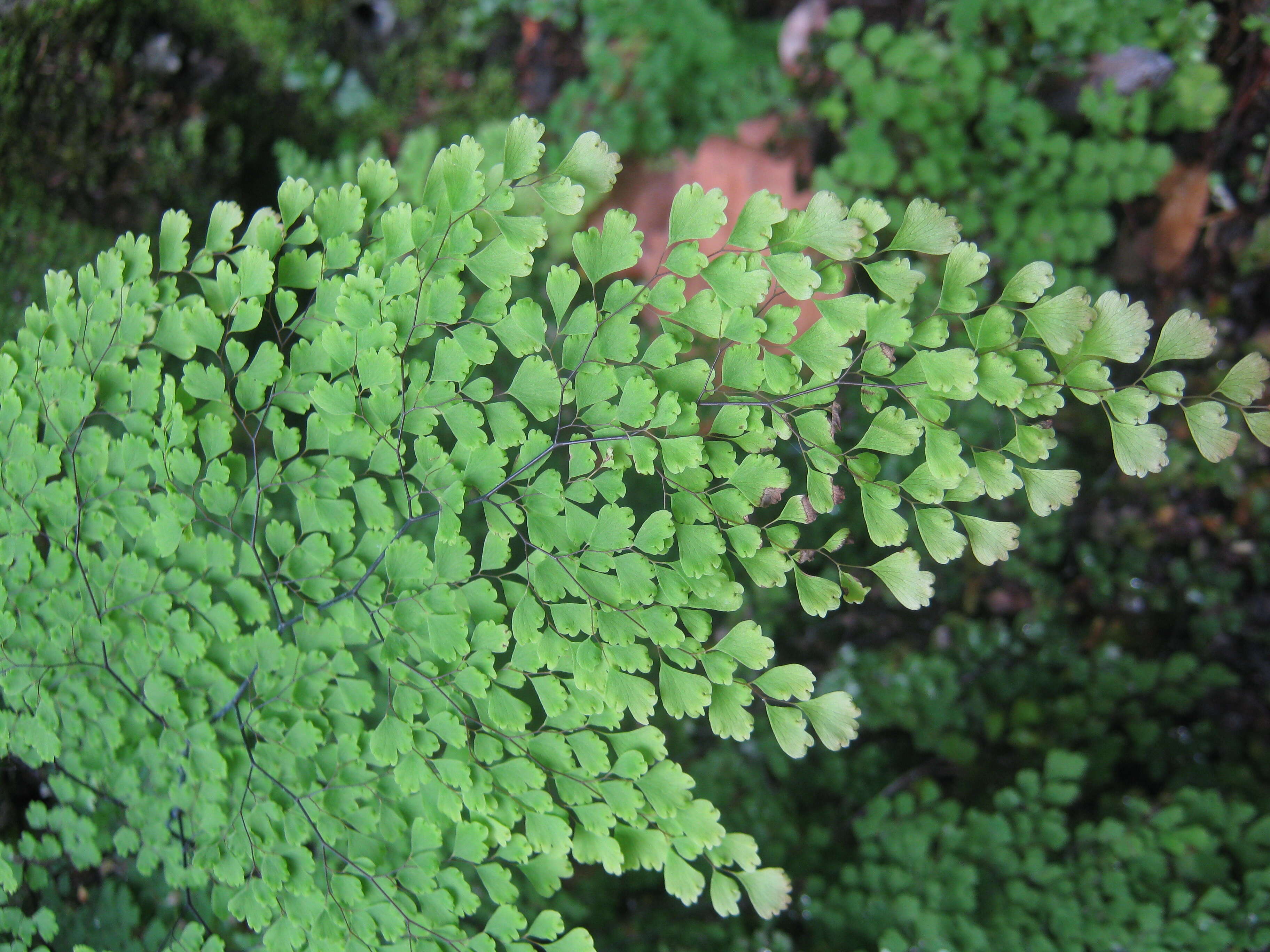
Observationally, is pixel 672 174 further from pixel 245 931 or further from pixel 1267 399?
pixel 245 931

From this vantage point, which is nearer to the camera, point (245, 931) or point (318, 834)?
point (318, 834)

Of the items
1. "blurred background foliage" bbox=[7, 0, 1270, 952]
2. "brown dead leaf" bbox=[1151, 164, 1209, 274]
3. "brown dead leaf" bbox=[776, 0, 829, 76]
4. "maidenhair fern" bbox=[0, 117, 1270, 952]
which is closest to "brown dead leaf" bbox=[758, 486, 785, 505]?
"maidenhair fern" bbox=[0, 117, 1270, 952]

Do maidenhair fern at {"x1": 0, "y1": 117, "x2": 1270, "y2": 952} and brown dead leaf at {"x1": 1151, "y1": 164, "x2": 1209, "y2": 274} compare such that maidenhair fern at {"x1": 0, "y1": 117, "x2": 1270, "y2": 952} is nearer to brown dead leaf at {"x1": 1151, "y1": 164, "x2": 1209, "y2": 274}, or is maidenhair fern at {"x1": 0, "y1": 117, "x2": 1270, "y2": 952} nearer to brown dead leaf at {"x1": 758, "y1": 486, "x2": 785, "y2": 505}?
brown dead leaf at {"x1": 758, "y1": 486, "x2": 785, "y2": 505}

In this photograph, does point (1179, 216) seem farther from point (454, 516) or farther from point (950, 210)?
point (454, 516)

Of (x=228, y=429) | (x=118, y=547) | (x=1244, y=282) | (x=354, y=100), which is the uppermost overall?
(x=1244, y=282)

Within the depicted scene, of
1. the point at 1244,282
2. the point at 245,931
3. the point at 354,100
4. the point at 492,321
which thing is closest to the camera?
the point at 492,321

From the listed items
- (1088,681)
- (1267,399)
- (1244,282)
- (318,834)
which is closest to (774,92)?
(1244,282)

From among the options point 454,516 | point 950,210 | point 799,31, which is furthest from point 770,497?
point 799,31
